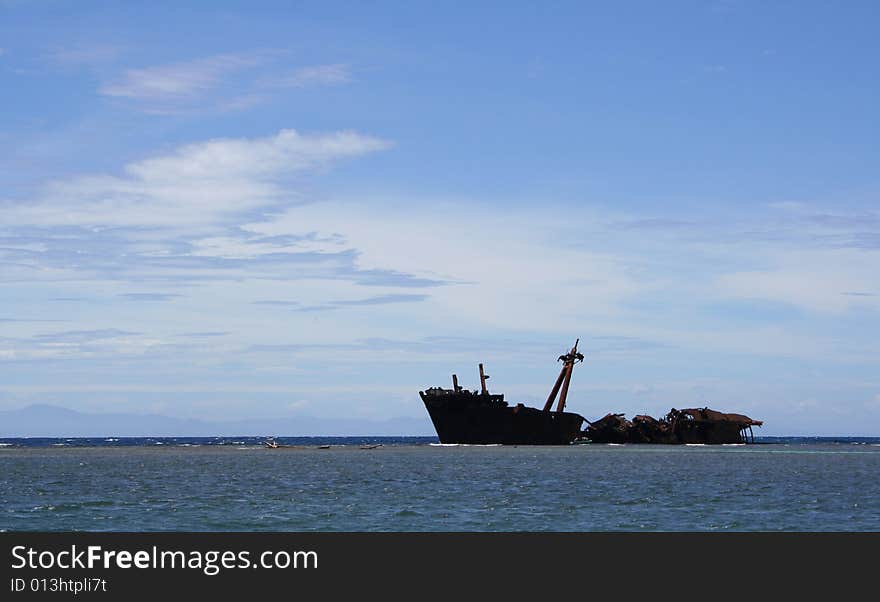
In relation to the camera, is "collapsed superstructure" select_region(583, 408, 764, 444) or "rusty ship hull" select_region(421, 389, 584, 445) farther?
"collapsed superstructure" select_region(583, 408, 764, 444)

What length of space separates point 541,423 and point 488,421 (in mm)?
8223

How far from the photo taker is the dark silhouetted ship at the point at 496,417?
447 ft

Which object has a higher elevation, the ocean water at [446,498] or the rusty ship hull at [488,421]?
the rusty ship hull at [488,421]

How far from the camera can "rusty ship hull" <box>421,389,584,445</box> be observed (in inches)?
5364

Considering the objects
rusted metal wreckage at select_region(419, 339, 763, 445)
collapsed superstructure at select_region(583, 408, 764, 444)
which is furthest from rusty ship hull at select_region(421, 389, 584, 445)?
collapsed superstructure at select_region(583, 408, 764, 444)

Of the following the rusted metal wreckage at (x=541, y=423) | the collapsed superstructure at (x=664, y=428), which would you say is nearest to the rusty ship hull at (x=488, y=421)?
the rusted metal wreckage at (x=541, y=423)

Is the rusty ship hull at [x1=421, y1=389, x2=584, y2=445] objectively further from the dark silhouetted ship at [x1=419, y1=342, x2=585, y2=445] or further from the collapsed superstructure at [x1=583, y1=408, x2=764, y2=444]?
the collapsed superstructure at [x1=583, y1=408, x2=764, y2=444]

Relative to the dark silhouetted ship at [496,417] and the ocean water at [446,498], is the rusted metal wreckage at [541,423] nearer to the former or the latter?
the dark silhouetted ship at [496,417]

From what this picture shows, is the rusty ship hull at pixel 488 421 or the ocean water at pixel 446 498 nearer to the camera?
the ocean water at pixel 446 498

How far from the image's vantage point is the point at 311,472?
88.3 m

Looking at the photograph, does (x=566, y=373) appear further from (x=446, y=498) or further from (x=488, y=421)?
(x=446, y=498)

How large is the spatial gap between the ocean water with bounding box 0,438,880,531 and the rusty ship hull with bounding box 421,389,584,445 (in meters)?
40.7
